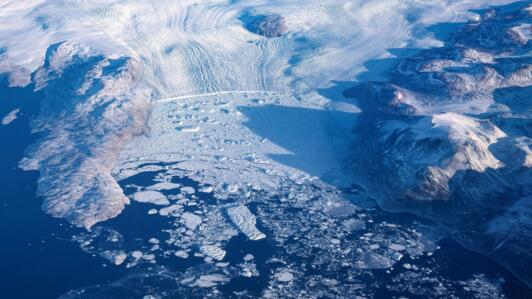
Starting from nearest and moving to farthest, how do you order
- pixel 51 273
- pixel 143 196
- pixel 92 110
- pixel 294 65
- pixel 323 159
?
pixel 51 273
pixel 143 196
pixel 323 159
pixel 92 110
pixel 294 65

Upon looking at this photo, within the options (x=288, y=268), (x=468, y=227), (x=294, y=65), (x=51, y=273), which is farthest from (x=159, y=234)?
(x=294, y=65)

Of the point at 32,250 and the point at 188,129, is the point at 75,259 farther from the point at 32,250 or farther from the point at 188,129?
the point at 188,129

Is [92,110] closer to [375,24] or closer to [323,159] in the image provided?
[323,159]

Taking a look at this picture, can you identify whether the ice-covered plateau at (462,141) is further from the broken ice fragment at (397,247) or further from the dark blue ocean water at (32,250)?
the dark blue ocean water at (32,250)

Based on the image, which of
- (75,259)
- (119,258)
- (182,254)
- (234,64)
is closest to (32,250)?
(75,259)

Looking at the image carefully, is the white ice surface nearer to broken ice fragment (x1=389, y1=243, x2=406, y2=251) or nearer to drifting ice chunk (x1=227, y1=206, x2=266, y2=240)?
drifting ice chunk (x1=227, y1=206, x2=266, y2=240)

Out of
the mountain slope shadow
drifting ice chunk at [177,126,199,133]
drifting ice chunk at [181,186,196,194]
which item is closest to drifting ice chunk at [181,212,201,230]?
drifting ice chunk at [181,186,196,194]

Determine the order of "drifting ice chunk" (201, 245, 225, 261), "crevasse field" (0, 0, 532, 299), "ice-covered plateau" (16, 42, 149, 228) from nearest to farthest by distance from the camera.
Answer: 1. "crevasse field" (0, 0, 532, 299)
2. "drifting ice chunk" (201, 245, 225, 261)
3. "ice-covered plateau" (16, 42, 149, 228)
